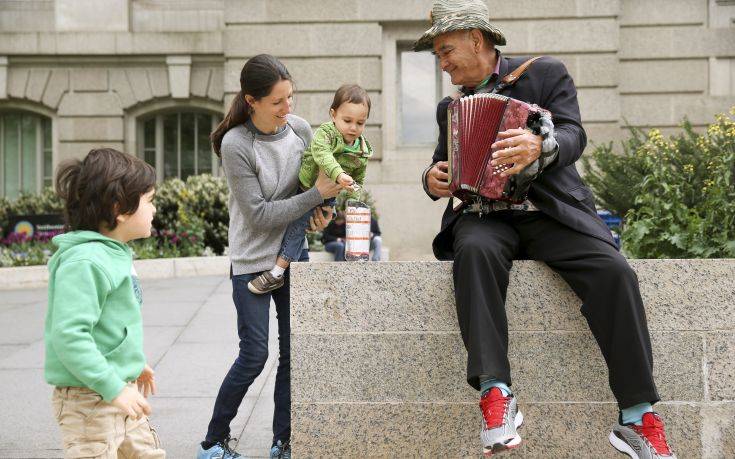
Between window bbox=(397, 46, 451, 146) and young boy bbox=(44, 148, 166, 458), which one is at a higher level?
window bbox=(397, 46, 451, 146)

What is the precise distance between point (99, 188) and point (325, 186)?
131 centimetres

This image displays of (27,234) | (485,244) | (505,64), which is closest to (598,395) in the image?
(485,244)

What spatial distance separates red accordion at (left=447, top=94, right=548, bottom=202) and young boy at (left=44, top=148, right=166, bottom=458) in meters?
1.50

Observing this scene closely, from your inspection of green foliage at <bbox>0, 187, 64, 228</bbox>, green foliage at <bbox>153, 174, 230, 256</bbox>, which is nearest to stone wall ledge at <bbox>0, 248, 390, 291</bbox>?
green foliage at <bbox>153, 174, 230, 256</bbox>

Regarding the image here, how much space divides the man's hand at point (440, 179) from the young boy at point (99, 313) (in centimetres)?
160

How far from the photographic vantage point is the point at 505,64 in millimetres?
3977

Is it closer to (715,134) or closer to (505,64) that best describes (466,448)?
(505,64)

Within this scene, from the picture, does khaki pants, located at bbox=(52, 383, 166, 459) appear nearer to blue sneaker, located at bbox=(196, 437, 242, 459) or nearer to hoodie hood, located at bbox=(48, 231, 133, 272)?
hoodie hood, located at bbox=(48, 231, 133, 272)

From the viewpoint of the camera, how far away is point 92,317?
2498mm

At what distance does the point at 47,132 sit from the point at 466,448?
44.9 feet

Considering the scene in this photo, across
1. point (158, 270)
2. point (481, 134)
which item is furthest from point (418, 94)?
point (481, 134)

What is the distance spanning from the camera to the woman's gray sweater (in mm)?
3826

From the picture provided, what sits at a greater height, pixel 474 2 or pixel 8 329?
pixel 474 2

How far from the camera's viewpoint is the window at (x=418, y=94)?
13.8 m
